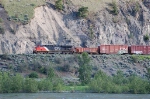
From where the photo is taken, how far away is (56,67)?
343ft

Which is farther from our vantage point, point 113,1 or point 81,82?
point 113,1

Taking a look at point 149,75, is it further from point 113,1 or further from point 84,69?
point 113,1

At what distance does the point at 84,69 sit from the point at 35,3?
3134 cm

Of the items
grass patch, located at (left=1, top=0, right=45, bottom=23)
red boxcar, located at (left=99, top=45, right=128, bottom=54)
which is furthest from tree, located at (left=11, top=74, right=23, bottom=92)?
grass patch, located at (left=1, top=0, right=45, bottom=23)

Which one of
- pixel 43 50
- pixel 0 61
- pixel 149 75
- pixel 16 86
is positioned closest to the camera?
pixel 16 86

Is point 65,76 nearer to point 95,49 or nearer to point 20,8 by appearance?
point 95,49

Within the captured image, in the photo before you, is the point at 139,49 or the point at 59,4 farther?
the point at 59,4

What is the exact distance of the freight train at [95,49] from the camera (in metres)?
111

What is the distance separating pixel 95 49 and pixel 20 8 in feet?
51.1

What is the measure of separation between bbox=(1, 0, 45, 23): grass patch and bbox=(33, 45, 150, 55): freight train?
8826 mm

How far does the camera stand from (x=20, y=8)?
119m

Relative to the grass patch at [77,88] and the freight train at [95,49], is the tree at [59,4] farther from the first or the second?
the grass patch at [77,88]

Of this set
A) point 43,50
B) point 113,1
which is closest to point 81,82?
point 43,50

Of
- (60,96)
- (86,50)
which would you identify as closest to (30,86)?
(60,96)
